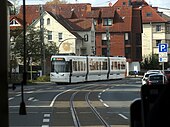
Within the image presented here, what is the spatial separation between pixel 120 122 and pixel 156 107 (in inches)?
530

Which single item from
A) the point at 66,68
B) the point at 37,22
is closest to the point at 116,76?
the point at 66,68

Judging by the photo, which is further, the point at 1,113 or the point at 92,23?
the point at 92,23

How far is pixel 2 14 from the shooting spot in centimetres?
308

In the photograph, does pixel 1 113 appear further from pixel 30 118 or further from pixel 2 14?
pixel 30 118

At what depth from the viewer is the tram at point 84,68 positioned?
53844mm

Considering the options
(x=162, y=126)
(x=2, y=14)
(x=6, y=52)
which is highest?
(x=2, y=14)

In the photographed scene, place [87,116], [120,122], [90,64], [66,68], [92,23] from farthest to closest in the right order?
[92,23] → [90,64] → [66,68] → [87,116] → [120,122]

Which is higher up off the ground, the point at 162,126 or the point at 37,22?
the point at 37,22

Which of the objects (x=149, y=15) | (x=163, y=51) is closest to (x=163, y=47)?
(x=163, y=51)

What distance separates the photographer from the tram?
5384 cm

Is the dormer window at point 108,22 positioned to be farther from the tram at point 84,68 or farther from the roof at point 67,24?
the tram at point 84,68

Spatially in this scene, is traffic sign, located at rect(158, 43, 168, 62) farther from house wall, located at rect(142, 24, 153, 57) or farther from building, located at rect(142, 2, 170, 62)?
house wall, located at rect(142, 24, 153, 57)

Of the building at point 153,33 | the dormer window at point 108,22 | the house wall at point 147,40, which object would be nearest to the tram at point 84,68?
the dormer window at point 108,22

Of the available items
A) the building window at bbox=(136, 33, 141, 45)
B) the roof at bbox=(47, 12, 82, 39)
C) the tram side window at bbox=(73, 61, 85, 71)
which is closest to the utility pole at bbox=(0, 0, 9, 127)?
the tram side window at bbox=(73, 61, 85, 71)
